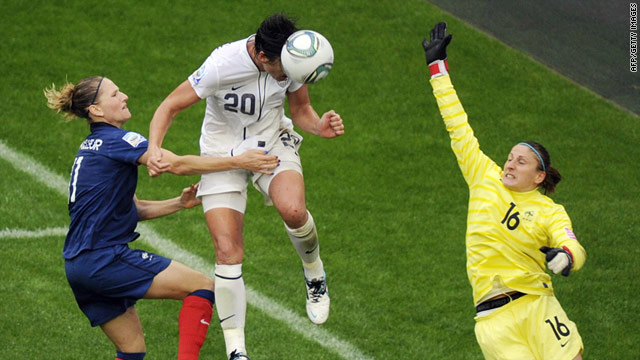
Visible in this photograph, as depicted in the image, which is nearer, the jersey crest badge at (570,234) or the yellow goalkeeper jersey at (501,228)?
the jersey crest badge at (570,234)

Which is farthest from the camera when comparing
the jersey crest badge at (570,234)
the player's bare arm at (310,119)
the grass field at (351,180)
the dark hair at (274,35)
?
the grass field at (351,180)

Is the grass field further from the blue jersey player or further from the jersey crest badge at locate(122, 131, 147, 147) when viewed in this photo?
the jersey crest badge at locate(122, 131, 147, 147)

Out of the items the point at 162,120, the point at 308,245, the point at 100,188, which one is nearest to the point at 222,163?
the point at 162,120

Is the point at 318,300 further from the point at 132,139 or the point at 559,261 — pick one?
the point at 559,261

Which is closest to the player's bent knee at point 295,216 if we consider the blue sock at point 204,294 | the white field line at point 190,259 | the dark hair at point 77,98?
the blue sock at point 204,294

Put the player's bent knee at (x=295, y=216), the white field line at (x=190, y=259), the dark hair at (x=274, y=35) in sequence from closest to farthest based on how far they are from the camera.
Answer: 1. the dark hair at (x=274, y=35)
2. the player's bent knee at (x=295, y=216)
3. the white field line at (x=190, y=259)

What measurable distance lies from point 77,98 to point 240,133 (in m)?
1.26

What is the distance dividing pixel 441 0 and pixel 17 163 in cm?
697

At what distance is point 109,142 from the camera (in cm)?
666

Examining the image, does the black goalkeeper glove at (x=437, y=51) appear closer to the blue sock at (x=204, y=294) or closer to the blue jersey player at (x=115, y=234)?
the blue jersey player at (x=115, y=234)

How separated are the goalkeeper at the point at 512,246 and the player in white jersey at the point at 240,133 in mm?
981

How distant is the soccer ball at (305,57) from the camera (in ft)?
21.9

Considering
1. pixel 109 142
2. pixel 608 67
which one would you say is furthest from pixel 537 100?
pixel 109 142

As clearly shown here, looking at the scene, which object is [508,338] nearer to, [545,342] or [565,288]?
[545,342]
